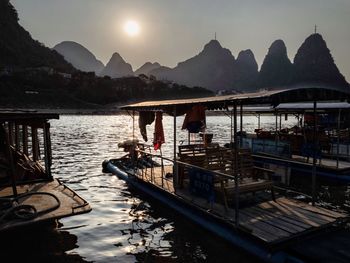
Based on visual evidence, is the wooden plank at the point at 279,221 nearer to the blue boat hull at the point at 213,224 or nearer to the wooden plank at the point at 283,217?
the wooden plank at the point at 283,217

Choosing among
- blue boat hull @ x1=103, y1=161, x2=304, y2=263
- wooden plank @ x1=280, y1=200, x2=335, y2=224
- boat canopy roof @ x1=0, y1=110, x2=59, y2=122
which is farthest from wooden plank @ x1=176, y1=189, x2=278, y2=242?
boat canopy roof @ x1=0, y1=110, x2=59, y2=122

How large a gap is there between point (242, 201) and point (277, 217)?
1.58m

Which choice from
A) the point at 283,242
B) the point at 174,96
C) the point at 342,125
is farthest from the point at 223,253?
the point at 174,96

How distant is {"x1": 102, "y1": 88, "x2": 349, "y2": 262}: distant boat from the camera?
8.02m

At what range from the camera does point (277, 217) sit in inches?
367

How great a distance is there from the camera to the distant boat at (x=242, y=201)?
8016 millimetres

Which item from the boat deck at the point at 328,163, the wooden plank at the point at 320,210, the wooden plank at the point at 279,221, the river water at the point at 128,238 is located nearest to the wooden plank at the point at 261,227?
the wooden plank at the point at 279,221

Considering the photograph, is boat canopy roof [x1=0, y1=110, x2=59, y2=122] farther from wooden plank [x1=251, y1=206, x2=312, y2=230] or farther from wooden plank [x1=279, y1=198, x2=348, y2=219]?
wooden plank [x1=279, y1=198, x2=348, y2=219]

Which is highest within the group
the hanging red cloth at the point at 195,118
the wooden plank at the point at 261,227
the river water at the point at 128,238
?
the hanging red cloth at the point at 195,118

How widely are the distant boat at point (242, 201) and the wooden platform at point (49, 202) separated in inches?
143

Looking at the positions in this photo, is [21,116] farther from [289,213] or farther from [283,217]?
[289,213]

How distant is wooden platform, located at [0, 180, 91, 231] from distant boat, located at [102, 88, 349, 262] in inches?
143

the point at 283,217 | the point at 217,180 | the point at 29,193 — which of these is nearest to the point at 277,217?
the point at 283,217

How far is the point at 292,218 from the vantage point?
363 inches
